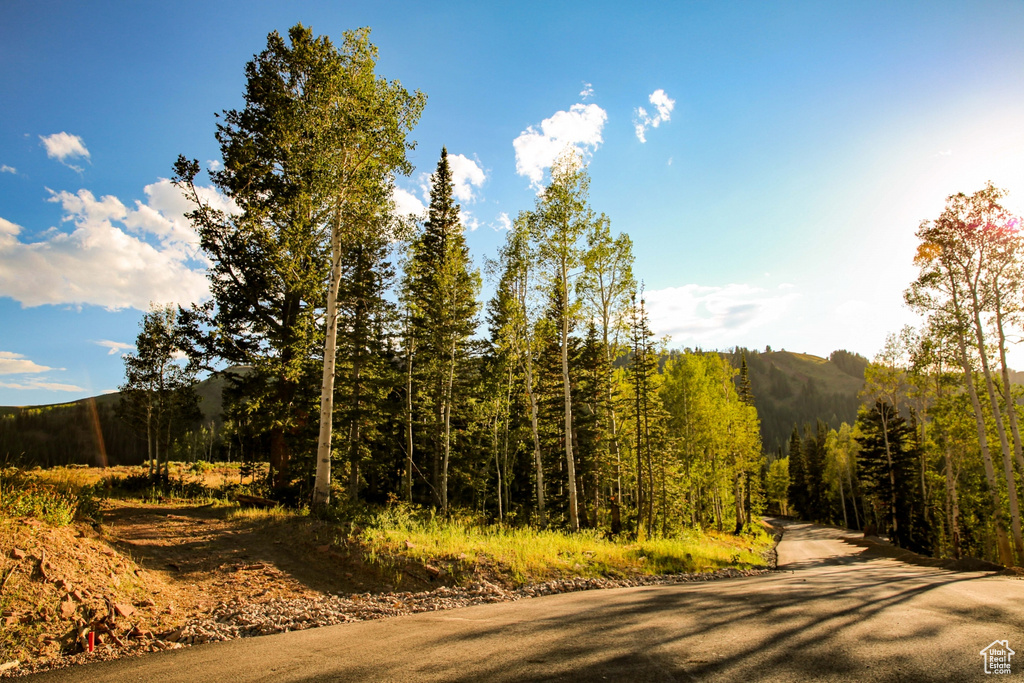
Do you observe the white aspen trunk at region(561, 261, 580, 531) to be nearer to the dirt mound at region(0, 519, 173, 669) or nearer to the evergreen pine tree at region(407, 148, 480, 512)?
the evergreen pine tree at region(407, 148, 480, 512)

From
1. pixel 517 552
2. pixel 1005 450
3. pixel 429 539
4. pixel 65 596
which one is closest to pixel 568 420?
pixel 517 552

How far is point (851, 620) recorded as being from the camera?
514 centimetres

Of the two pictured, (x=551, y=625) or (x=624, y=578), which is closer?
(x=551, y=625)

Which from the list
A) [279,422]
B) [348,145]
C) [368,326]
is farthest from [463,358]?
[348,145]

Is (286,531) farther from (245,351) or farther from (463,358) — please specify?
(463,358)

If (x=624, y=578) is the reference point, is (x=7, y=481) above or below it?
above

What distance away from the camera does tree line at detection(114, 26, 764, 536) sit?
527 inches

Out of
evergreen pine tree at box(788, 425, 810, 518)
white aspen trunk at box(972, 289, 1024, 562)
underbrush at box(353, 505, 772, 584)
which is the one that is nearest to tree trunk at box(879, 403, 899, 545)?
white aspen trunk at box(972, 289, 1024, 562)

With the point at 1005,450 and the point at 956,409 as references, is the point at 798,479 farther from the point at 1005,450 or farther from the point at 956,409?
the point at 1005,450

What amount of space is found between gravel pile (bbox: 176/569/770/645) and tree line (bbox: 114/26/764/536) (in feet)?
17.3

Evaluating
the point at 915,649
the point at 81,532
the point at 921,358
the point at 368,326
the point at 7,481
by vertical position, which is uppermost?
the point at 368,326

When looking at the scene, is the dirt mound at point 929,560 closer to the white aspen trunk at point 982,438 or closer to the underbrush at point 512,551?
the white aspen trunk at point 982,438

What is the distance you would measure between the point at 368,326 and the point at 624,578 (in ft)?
52.5

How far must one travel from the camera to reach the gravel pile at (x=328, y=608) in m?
5.81
